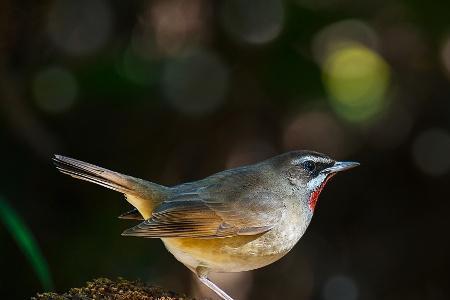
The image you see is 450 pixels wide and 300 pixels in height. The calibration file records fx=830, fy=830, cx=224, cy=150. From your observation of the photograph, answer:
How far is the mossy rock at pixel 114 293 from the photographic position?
147 inches

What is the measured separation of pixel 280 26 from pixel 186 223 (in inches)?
125

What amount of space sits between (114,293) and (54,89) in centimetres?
364

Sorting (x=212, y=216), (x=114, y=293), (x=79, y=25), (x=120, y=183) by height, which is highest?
(x=79, y=25)

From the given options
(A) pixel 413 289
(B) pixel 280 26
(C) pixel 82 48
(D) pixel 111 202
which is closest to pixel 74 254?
(D) pixel 111 202

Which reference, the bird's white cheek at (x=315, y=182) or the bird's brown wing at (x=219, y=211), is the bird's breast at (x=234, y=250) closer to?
the bird's brown wing at (x=219, y=211)

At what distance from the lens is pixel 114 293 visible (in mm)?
3961

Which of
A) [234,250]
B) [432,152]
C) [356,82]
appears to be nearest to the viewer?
[234,250]

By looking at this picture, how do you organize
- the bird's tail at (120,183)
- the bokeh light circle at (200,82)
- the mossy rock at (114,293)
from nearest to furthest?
the mossy rock at (114,293) → the bird's tail at (120,183) → the bokeh light circle at (200,82)

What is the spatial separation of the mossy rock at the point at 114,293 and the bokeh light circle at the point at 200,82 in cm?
346

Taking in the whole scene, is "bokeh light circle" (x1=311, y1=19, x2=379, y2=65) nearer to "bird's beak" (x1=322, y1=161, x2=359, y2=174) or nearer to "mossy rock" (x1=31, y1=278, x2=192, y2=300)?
"bird's beak" (x1=322, y1=161, x2=359, y2=174)

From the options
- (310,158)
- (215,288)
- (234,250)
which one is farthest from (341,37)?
(215,288)

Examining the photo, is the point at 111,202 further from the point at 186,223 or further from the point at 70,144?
the point at 186,223

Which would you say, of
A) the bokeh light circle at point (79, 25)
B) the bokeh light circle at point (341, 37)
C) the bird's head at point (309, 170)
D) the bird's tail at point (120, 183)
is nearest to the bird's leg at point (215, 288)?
the bird's tail at point (120, 183)

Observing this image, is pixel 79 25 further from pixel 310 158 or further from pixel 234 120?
pixel 310 158
